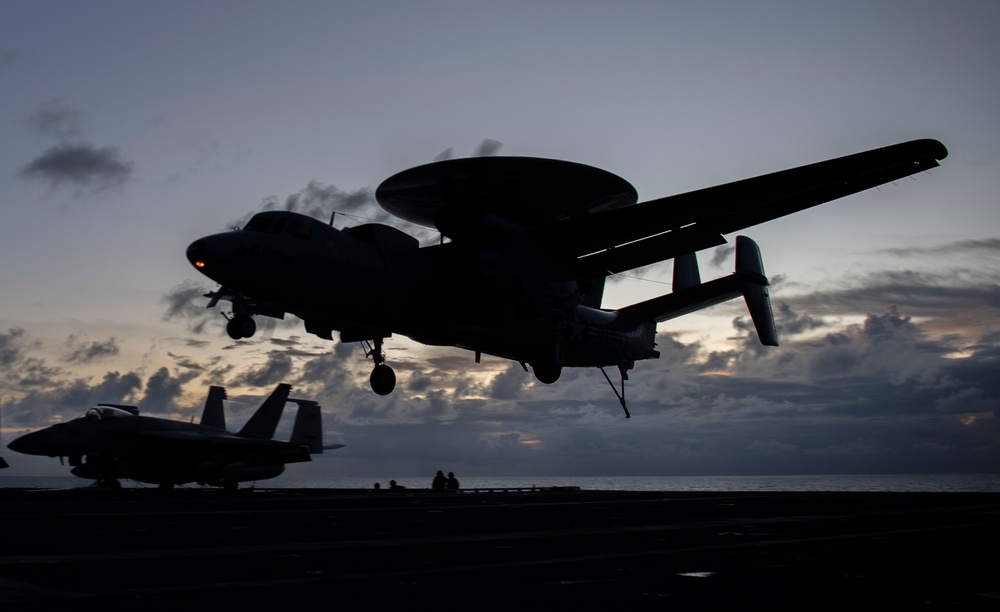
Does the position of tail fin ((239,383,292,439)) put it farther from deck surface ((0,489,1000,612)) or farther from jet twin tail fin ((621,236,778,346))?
deck surface ((0,489,1000,612))

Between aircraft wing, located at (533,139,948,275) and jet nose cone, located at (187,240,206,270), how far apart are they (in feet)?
35.4

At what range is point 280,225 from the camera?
23125mm

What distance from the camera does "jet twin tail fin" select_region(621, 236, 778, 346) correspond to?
3397 centimetres

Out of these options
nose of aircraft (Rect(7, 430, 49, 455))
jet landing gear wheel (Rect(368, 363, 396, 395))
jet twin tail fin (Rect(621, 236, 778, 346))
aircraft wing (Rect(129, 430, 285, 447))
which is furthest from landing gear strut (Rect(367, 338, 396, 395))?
nose of aircraft (Rect(7, 430, 49, 455))

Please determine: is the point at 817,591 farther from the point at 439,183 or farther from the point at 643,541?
the point at 439,183

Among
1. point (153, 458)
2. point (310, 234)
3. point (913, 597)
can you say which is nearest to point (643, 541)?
point (913, 597)

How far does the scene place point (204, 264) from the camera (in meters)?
21.6

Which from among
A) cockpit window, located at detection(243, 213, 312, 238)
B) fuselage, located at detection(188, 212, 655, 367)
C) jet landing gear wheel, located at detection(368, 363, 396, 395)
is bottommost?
jet landing gear wheel, located at detection(368, 363, 396, 395)

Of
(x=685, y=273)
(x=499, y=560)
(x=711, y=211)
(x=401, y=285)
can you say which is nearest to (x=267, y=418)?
(x=685, y=273)

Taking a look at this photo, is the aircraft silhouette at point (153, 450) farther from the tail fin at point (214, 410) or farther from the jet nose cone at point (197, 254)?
the jet nose cone at point (197, 254)

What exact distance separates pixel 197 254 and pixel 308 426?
3392cm

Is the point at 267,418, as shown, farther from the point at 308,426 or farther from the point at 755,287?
the point at 755,287

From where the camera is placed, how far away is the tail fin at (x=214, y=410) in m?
54.4

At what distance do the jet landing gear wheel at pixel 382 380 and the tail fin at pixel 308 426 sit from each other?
2415 cm
